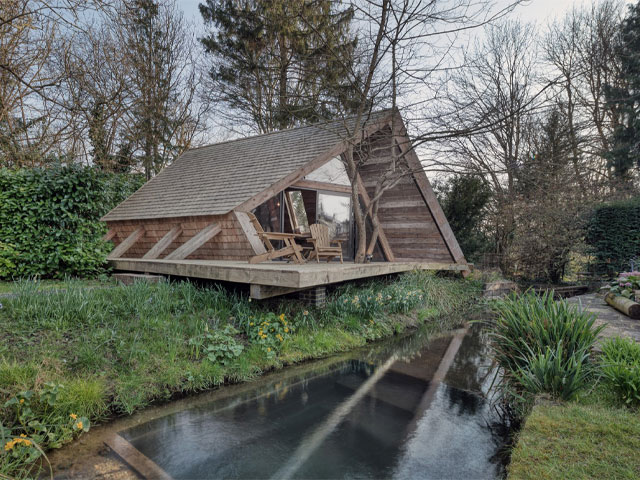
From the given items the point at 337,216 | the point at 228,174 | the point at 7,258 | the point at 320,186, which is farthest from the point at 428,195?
the point at 7,258

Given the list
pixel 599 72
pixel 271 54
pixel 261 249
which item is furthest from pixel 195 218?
pixel 599 72

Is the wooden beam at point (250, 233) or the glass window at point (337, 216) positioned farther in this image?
the glass window at point (337, 216)

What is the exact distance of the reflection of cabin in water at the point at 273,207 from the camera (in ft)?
23.5

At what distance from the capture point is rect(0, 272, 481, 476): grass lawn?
3.15 m

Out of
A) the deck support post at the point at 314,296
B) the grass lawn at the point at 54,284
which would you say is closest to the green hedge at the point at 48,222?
the grass lawn at the point at 54,284

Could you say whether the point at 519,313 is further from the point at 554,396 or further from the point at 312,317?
the point at 312,317

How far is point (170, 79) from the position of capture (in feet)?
47.8

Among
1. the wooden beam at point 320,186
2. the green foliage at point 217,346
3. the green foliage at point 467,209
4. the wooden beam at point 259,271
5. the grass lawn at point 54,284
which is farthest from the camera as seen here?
the green foliage at point 467,209

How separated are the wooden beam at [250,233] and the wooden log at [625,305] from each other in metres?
5.88

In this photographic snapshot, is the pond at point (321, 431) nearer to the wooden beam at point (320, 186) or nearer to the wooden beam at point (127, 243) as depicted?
the wooden beam at point (127, 243)

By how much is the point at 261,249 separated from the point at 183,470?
4149mm

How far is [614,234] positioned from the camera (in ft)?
35.7

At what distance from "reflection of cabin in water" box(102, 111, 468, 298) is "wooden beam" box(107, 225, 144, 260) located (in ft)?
0.09

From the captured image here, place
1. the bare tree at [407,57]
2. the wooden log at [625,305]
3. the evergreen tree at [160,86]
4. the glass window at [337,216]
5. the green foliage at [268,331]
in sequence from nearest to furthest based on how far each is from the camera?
the green foliage at [268,331] < the wooden log at [625,305] < the bare tree at [407,57] < the glass window at [337,216] < the evergreen tree at [160,86]
